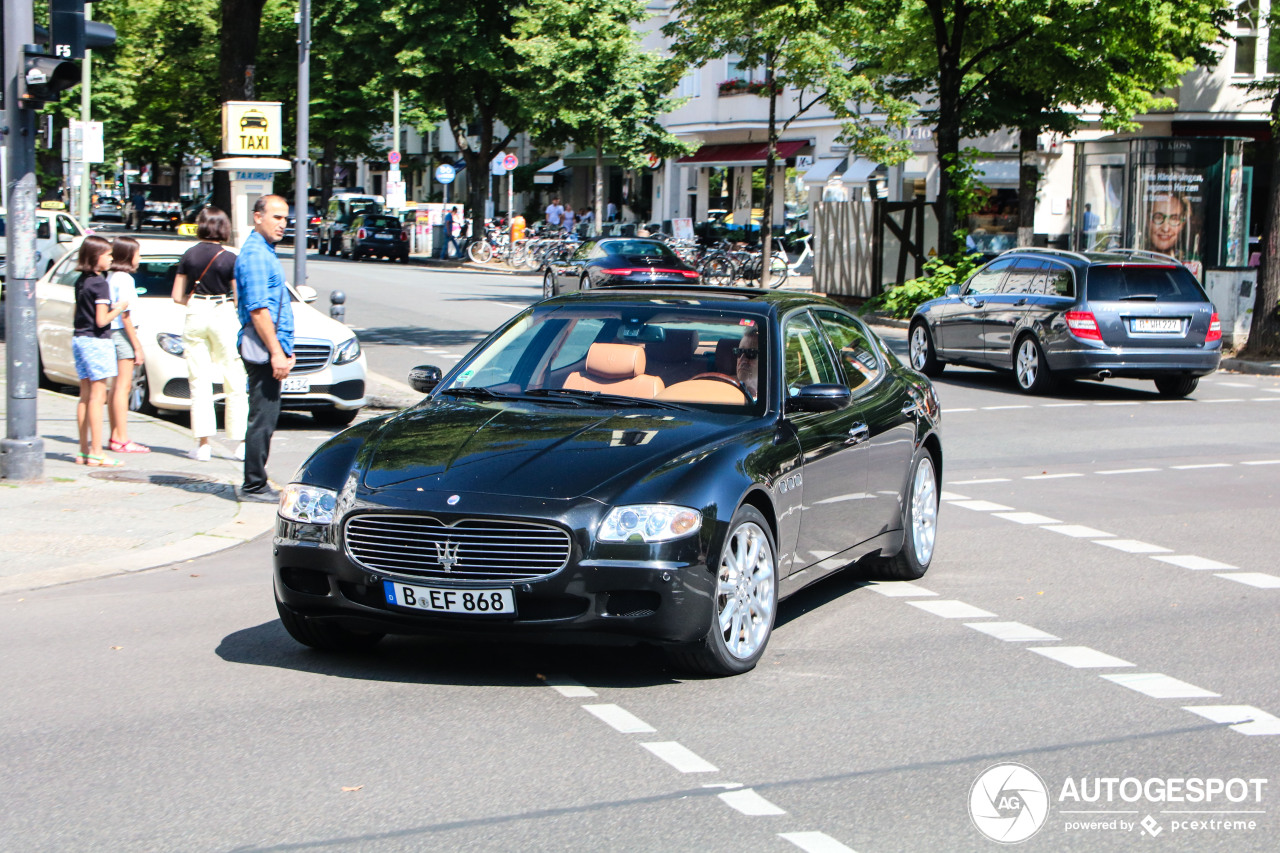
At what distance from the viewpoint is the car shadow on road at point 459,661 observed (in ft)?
20.0

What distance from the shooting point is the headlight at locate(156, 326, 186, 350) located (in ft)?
44.4

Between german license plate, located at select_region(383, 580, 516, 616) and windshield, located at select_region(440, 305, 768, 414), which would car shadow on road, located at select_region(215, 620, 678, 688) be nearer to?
german license plate, located at select_region(383, 580, 516, 616)

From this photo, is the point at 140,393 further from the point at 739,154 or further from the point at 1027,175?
the point at 739,154

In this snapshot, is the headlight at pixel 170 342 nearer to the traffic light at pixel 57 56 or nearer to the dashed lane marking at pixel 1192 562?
the traffic light at pixel 57 56

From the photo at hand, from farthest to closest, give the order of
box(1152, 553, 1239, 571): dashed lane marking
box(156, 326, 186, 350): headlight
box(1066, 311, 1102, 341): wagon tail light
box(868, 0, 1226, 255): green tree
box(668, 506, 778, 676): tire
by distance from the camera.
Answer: box(868, 0, 1226, 255): green tree < box(1066, 311, 1102, 341): wagon tail light < box(156, 326, 186, 350): headlight < box(1152, 553, 1239, 571): dashed lane marking < box(668, 506, 778, 676): tire

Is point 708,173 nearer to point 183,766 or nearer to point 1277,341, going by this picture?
point 1277,341

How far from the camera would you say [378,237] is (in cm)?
5466

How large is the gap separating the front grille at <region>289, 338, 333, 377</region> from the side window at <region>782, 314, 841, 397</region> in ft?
23.3

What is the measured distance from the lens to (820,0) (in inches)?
1193

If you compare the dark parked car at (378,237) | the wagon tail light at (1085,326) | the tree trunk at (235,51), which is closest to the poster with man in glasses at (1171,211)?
the wagon tail light at (1085,326)

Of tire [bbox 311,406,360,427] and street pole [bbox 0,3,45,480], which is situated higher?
street pole [bbox 0,3,45,480]

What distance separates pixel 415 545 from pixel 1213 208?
2211 centimetres

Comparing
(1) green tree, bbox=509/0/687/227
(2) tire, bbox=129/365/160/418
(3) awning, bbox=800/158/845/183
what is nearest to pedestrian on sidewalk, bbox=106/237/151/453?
(2) tire, bbox=129/365/160/418
